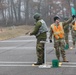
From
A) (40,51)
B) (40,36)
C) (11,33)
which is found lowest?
(11,33)

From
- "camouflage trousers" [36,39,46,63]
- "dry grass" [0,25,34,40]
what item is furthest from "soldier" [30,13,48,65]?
"dry grass" [0,25,34,40]

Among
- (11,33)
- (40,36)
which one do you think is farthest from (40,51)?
(11,33)

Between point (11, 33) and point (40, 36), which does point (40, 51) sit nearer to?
point (40, 36)

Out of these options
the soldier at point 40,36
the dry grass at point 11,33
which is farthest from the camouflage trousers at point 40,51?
the dry grass at point 11,33

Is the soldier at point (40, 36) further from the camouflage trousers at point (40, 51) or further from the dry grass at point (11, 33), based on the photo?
the dry grass at point (11, 33)

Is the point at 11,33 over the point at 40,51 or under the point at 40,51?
under

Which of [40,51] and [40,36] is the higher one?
[40,36]

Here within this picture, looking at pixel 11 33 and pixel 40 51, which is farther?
pixel 11 33

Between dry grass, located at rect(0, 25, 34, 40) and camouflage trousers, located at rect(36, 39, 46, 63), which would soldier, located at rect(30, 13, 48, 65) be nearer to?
camouflage trousers, located at rect(36, 39, 46, 63)

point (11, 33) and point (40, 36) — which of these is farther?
point (11, 33)

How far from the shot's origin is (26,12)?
282 feet

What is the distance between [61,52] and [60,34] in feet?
2.36

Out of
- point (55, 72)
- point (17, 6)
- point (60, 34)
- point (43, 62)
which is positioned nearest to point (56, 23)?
point (60, 34)

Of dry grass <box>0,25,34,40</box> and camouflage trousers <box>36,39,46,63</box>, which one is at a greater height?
camouflage trousers <box>36,39,46,63</box>
